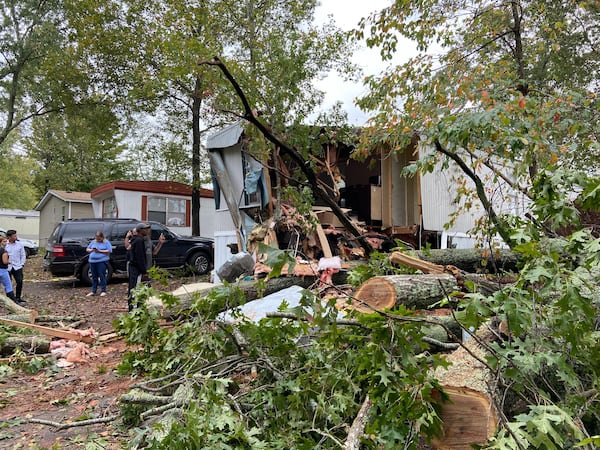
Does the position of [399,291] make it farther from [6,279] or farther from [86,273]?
[86,273]

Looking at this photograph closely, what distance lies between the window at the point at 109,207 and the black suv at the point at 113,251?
5821 millimetres

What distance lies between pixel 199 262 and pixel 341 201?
217 inches

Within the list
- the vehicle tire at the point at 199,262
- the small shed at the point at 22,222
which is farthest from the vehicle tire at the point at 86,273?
the small shed at the point at 22,222

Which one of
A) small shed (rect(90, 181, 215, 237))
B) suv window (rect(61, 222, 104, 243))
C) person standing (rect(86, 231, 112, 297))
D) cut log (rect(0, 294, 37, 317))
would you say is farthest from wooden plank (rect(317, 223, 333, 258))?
small shed (rect(90, 181, 215, 237))

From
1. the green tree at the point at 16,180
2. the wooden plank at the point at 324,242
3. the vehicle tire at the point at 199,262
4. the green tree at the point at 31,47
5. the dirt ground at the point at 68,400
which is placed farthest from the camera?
the green tree at the point at 16,180

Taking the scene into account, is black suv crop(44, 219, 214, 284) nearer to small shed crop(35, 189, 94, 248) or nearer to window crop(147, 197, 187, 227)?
window crop(147, 197, 187, 227)

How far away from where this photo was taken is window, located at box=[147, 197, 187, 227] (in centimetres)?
1853

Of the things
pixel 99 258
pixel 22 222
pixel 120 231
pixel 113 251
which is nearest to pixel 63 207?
pixel 22 222

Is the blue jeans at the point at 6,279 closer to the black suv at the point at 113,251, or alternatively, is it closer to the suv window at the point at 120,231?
the black suv at the point at 113,251

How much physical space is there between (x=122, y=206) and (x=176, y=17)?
7.68 meters

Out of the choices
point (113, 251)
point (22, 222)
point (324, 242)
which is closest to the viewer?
point (324, 242)

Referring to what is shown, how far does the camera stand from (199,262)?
46.6 ft

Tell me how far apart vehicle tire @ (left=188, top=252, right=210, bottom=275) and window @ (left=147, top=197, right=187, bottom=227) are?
5333 mm

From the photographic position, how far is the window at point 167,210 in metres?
18.5
